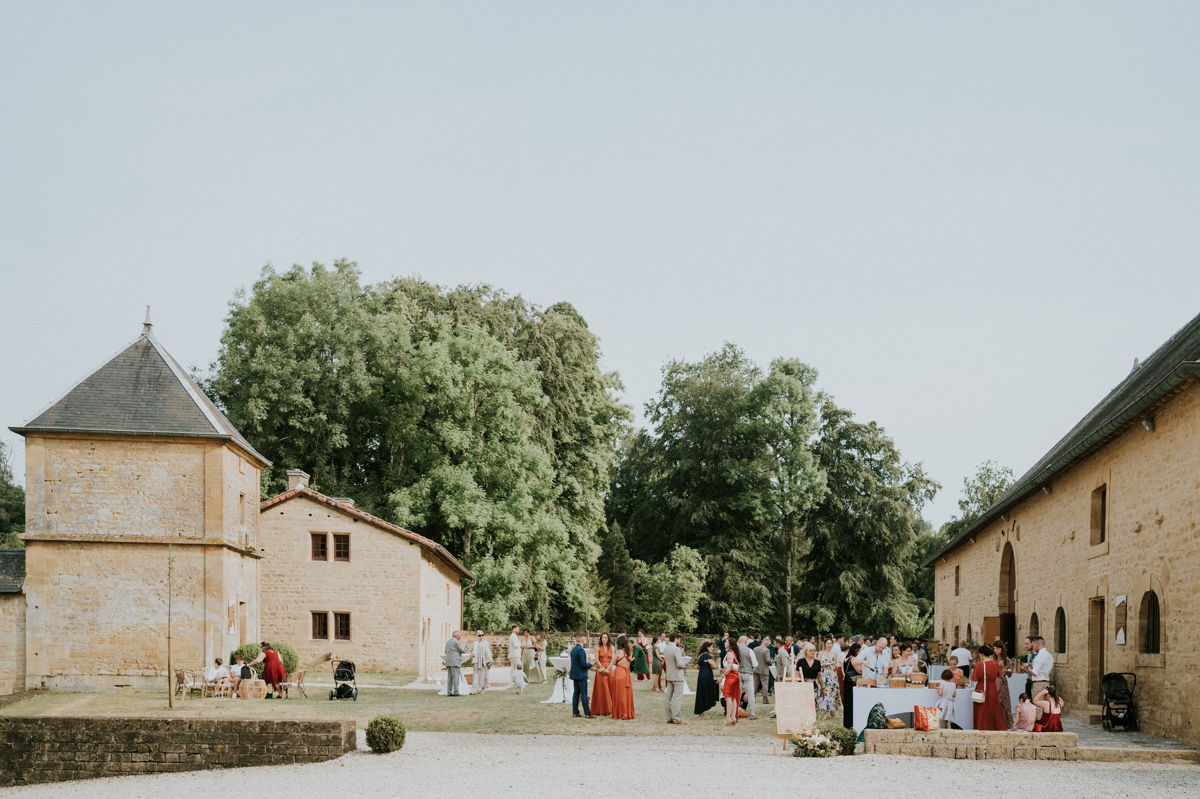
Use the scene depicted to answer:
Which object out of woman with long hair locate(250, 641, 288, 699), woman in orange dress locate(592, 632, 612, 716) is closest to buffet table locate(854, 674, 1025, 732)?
woman in orange dress locate(592, 632, 612, 716)

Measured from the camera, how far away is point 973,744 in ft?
45.0

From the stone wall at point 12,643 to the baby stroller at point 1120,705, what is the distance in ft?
73.6

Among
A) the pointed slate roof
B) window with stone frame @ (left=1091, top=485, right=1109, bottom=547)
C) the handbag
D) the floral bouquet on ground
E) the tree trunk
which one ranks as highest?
the pointed slate roof

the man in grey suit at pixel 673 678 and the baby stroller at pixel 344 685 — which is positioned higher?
the man in grey suit at pixel 673 678

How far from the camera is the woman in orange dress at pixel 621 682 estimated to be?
19269mm

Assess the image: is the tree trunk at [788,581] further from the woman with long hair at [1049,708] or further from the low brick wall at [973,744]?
the low brick wall at [973,744]

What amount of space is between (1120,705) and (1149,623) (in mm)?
1360

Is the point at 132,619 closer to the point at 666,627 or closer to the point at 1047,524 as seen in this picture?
the point at 1047,524

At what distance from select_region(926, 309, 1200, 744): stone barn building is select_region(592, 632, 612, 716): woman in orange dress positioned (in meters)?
8.38

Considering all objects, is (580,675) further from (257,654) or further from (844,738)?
(257,654)

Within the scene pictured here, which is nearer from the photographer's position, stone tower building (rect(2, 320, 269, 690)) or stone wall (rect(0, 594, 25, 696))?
stone wall (rect(0, 594, 25, 696))

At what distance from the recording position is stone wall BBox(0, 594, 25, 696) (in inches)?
974

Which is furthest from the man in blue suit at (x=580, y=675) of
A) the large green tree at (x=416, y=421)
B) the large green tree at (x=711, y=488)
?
the large green tree at (x=711, y=488)

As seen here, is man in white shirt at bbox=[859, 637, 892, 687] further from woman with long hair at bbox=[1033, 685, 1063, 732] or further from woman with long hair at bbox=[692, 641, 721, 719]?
woman with long hair at bbox=[1033, 685, 1063, 732]
